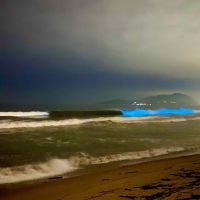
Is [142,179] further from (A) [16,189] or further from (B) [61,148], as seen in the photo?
(B) [61,148]

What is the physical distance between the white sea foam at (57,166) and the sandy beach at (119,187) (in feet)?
3.19

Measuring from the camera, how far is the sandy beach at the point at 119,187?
5.40 metres

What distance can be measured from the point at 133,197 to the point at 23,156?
6293mm

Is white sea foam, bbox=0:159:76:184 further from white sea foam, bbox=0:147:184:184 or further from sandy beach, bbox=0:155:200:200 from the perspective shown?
sandy beach, bbox=0:155:200:200

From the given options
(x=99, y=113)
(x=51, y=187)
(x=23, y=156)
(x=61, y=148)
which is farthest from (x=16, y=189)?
(x=99, y=113)

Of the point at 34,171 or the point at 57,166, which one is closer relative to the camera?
the point at 34,171

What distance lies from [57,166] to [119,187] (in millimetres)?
3704

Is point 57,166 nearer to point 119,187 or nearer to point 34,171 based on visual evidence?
point 34,171

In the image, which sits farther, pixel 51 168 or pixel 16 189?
pixel 51 168

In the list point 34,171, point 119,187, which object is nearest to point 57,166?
point 34,171

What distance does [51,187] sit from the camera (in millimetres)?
6578

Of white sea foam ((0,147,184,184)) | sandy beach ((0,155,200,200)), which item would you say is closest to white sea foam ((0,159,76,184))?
white sea foam ((0,147,184,184))

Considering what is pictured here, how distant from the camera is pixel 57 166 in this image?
9.30 m

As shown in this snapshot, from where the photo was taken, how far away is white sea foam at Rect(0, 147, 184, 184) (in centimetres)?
796
